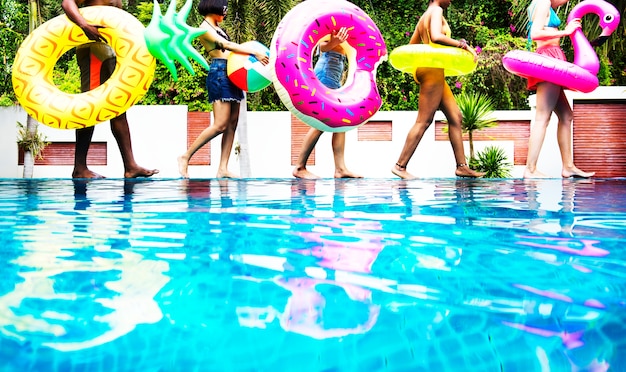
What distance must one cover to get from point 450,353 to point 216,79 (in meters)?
5.76

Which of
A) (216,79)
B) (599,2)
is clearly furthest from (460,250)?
(599,2)

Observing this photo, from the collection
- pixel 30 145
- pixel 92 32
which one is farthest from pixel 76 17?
pixel 30 145

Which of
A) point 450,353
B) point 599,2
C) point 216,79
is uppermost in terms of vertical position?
point 599,2

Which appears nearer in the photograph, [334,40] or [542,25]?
[334,40]

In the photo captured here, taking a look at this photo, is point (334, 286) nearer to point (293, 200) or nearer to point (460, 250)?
point (460, 250)

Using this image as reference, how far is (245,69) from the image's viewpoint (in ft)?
21.1

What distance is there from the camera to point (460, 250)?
168 centimetres

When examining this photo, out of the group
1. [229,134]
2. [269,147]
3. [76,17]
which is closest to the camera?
[76,17]

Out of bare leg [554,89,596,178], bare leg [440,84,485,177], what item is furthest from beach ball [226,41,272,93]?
bare leg [554,89,596,178]

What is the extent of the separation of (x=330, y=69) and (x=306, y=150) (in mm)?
827

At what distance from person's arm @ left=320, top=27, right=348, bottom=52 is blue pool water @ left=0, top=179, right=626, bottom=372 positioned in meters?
4.20

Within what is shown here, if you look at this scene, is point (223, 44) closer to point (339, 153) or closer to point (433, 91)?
point (339, 153)

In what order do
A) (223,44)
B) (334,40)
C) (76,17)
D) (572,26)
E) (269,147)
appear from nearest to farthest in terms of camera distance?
(76,17) < (223,44) < (334,40) < (572,26) < (269,147)

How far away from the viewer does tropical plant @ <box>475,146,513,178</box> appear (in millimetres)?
12414
